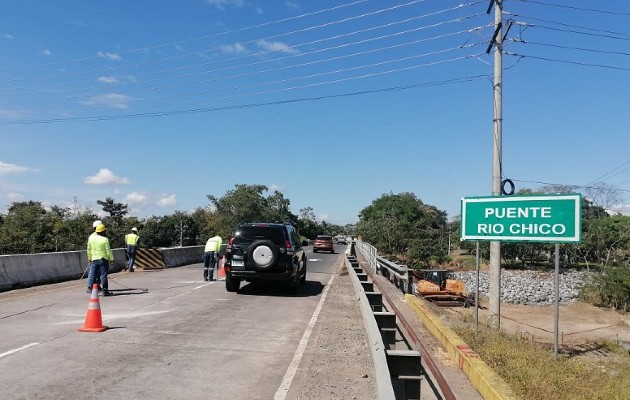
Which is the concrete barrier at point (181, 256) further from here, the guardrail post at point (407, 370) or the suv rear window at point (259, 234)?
the guardrail post at point (407, 370)

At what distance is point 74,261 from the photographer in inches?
741

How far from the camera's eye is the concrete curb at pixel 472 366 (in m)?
5.25

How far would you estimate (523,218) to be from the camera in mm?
9133

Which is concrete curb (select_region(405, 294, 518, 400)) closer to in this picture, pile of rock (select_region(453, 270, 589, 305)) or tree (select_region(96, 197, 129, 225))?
pile of rock (select_region(453, 270, 589, 305))

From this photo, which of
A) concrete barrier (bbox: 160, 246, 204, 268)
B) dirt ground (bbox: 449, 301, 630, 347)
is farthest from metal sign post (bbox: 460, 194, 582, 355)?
dirt ground (bbox: 449, 301, 630, 347)

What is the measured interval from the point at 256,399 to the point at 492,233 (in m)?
5.66

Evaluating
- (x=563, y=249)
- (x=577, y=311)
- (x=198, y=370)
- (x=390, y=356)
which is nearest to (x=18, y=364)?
(x=198, y=370)

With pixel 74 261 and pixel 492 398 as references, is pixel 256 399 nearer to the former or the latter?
pixel 492 398

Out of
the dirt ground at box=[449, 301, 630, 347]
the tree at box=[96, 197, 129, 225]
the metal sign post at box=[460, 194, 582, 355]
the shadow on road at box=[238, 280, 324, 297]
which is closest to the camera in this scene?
the metal sign post at box=[460, 194, 582, 355]

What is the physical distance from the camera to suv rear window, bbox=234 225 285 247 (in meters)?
14.8

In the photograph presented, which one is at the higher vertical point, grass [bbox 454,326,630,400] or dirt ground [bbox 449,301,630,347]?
grass [bbox 454,326,630,400]

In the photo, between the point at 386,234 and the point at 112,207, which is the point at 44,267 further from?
the point at 112,207

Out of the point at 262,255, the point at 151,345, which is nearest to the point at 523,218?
the point at 151,345

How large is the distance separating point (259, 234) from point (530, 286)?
161ft
